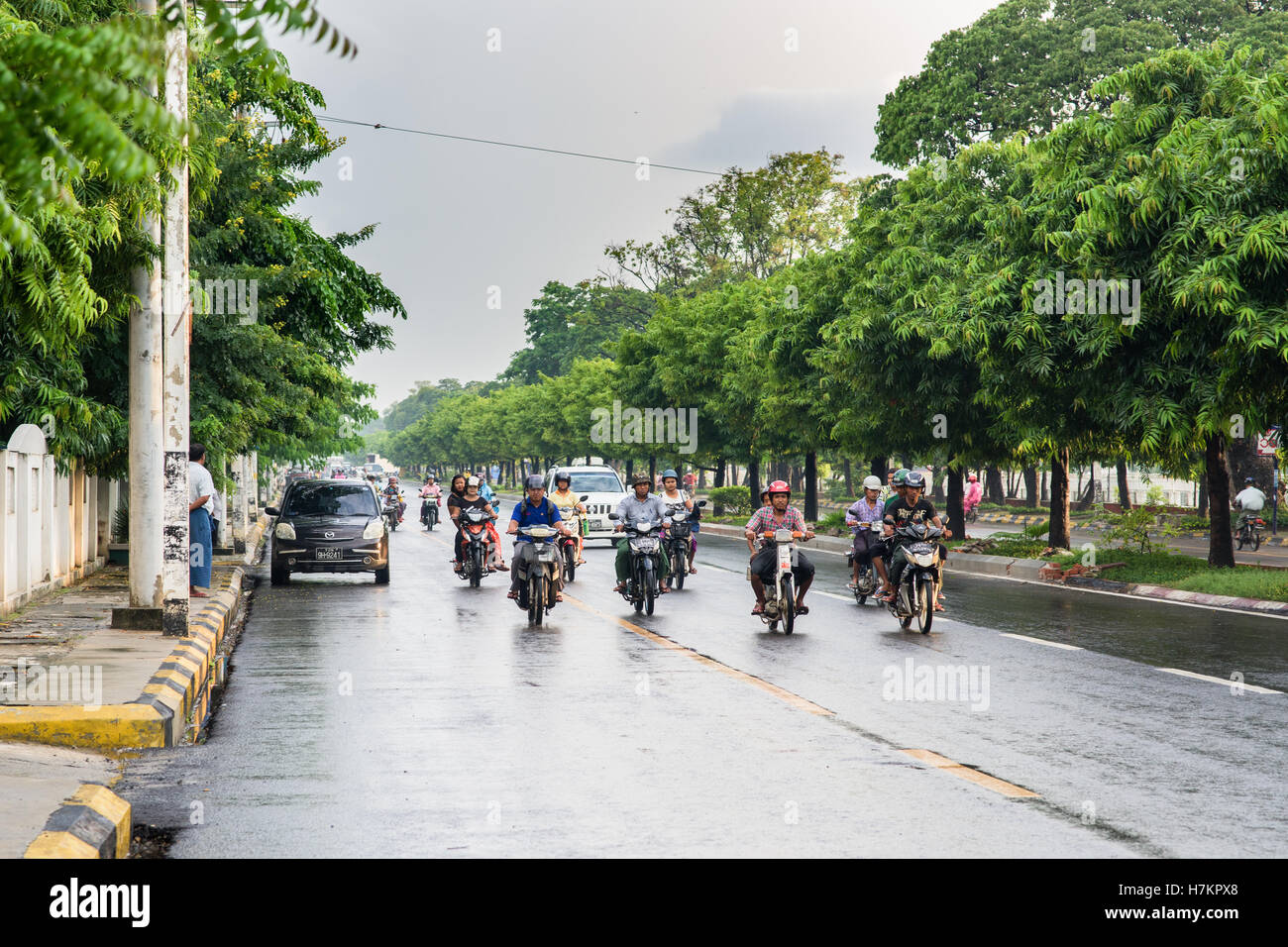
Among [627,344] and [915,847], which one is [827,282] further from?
[915,847]

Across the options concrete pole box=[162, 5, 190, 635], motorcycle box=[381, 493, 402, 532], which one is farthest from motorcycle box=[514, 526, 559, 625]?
motorcycle box=[381, 493, 402, 532]

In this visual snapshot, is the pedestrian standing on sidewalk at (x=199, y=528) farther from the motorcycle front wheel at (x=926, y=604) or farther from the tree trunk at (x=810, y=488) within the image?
the tree trunk at (x=810, y=488)

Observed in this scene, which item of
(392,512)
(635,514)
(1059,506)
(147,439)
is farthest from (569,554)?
(392,512)

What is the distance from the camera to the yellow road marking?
751cm

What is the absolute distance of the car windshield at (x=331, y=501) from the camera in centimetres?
2362

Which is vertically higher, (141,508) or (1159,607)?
(141,508)

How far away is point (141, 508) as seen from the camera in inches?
546

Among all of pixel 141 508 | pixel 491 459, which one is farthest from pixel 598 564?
pixel 491 459

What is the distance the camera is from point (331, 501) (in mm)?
23844

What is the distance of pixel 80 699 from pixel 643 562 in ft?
29.5

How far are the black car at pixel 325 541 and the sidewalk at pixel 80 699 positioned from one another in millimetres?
6898

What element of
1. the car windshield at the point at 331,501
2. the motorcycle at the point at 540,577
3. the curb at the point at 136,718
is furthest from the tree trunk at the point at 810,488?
the curb at the point at 136,718

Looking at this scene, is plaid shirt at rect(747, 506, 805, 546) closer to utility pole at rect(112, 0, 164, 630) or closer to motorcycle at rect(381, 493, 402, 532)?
utility pole at rect(112, 0, 164, 630)
